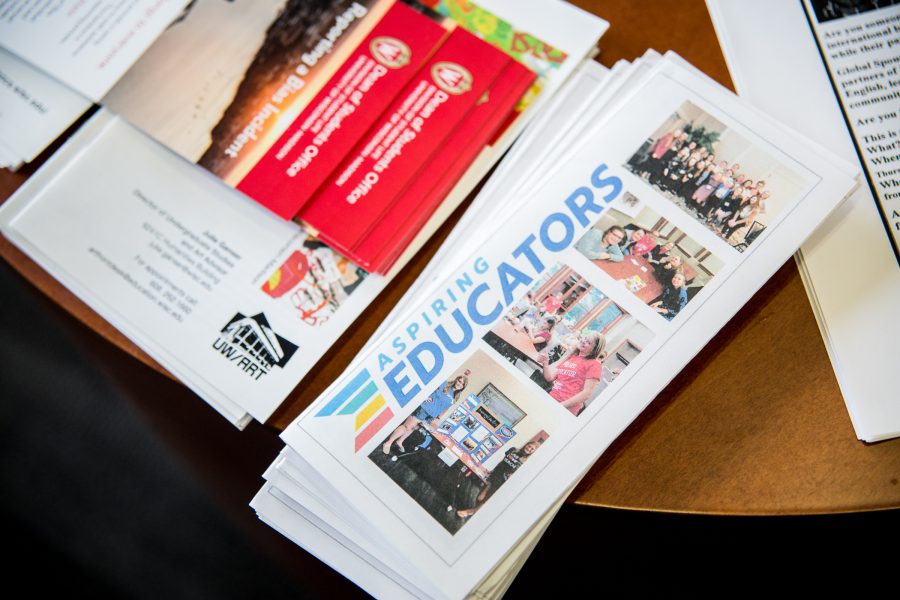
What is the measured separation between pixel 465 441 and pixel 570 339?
118 mm

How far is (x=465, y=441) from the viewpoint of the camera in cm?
50

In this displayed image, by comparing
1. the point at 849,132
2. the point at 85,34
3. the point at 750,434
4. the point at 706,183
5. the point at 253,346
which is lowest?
the point at 253,346

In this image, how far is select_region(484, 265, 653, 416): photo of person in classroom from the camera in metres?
0.50

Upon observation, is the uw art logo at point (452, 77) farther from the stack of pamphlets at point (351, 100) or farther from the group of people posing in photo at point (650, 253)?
the group of people posing in photo at point (650, 253)

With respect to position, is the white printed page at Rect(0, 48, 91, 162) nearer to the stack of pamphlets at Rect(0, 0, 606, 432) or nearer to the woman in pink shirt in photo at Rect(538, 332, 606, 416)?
the stack of pamphlets at Rect(0, 0, 606, 432)

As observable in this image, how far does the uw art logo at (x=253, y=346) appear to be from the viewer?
552mm

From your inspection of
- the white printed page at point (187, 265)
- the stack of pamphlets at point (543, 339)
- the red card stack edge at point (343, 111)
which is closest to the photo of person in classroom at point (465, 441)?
the stack of pamphlets at point (543, 339)

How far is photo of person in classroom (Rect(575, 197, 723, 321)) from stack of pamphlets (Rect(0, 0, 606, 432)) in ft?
0.46

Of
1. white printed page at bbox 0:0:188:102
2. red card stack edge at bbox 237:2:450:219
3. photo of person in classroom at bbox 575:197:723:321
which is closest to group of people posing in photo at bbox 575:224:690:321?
photo of person in classroom at bbox 575:197:723:321

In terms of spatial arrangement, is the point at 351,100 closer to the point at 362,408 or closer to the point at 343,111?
the point at 343,111

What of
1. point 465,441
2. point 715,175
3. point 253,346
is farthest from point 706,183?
point 253,346

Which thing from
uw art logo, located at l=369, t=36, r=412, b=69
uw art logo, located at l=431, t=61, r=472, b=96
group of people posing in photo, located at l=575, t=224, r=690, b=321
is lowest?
group of people posing in photo, located at l=575, t=224, r=690, b=321

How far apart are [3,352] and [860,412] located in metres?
1.26

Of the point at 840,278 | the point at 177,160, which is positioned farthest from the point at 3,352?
the point at 840,278
